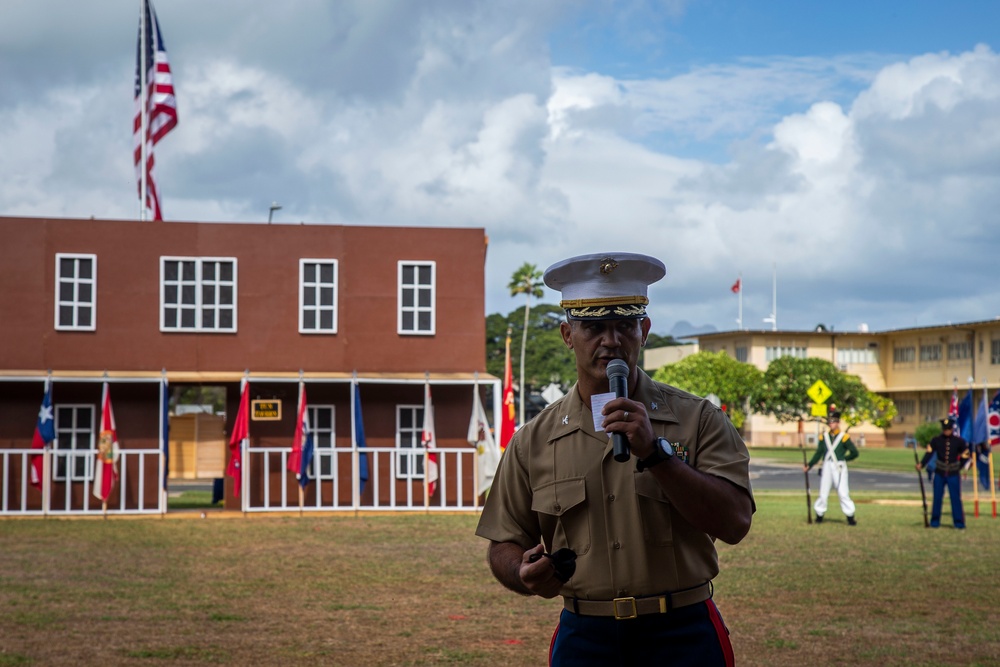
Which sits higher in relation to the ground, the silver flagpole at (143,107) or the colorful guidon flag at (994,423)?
the silver flagpole at (143,107)

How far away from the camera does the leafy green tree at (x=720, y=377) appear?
78.4 meters

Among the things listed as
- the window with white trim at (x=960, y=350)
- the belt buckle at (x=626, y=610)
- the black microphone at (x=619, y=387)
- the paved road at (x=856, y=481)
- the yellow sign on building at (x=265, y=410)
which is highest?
the window with white trim at (x=960, y=350)

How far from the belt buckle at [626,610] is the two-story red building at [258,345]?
20.8 m

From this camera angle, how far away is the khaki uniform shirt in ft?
12.6

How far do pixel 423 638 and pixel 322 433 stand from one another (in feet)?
53.2

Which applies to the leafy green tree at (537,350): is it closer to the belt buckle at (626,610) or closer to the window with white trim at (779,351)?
the window with white trim at (779,351)

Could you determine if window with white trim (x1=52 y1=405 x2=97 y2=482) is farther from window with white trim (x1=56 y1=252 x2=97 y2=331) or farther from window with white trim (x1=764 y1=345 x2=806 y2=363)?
window with white trim (x1=764 y1=345 x2=806 y2=363)

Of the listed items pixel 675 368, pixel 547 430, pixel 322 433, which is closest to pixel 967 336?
pixel 675 368

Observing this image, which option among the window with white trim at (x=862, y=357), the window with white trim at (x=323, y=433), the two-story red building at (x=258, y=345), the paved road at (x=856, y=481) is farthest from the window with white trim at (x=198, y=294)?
the window with white trim at (x=862, y=357)

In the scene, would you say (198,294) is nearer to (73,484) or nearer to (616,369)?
(73,484)

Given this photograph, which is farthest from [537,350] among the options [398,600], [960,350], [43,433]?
[398,600]

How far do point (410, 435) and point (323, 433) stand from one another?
184 centimetres

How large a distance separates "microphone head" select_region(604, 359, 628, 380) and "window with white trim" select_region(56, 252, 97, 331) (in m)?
23.6

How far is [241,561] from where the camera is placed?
1612 cm
